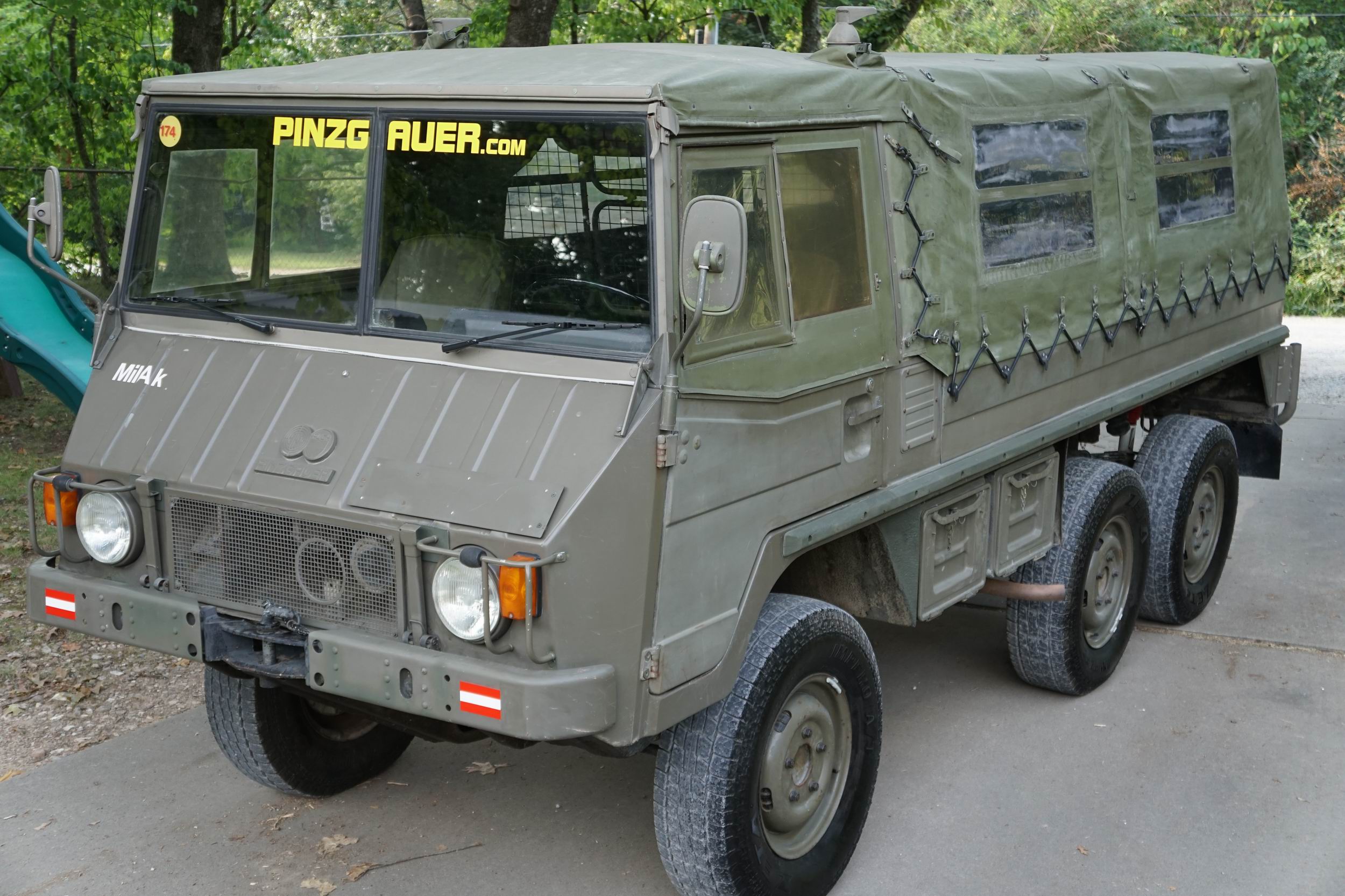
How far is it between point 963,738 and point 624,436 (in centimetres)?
283

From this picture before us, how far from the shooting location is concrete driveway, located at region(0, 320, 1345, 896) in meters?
4.56

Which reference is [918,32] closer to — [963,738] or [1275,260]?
[1275,260]

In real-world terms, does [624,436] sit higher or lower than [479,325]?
lower

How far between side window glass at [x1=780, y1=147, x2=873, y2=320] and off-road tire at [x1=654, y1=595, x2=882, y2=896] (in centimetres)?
95

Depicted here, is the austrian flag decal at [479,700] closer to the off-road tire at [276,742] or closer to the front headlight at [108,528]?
the front headlight at [108,528]

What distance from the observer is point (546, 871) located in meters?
4.61

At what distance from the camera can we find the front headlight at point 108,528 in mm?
4070

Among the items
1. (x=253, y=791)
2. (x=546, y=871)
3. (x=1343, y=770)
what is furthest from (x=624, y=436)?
(x=1343, y=770)

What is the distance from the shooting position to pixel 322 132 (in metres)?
4.17

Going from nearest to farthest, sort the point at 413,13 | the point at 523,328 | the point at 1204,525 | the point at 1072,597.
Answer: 1. the point at 523,328
2. the point at 1072,597
3. the point at 1204,525
4. the point at 413,13

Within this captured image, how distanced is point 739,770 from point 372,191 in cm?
201

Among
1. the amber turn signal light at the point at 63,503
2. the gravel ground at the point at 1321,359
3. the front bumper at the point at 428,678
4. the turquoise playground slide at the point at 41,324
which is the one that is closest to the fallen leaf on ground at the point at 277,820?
the front bumper at the point at 428,678

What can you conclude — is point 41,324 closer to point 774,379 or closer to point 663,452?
point 774,379

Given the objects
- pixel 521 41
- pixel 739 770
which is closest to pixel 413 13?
pixel 521 41
